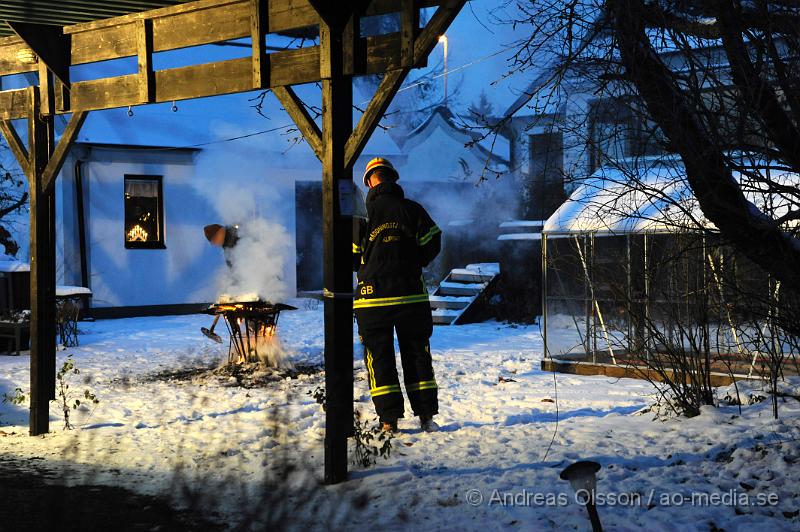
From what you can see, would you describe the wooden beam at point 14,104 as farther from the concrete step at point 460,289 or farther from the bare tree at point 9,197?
the bare tree at point 9,197

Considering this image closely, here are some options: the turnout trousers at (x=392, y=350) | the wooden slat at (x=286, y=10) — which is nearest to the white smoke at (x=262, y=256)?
the wooden slat at (x=286, y=10)

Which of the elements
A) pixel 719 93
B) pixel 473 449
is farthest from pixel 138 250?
pixel 719 93

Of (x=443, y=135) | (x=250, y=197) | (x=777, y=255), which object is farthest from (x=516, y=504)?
(x=443, y=135)

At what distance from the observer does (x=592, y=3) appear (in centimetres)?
597

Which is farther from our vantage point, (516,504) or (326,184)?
(326,184)

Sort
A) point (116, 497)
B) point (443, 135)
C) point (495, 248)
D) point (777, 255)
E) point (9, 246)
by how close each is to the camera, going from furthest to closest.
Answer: point (443, 135), point (495, 248), point (9, 246), point (116, 497), point (777, 255)

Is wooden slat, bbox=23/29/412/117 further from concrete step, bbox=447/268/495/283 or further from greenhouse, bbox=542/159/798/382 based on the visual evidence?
concrete step, bbox=447/268/495/283

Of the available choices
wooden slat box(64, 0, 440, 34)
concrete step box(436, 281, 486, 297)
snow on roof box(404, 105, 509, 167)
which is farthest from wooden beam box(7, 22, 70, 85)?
snow on roof box(404, 105, 509, 167)

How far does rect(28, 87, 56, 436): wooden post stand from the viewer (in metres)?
8.24

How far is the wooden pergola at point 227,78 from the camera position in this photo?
6188 millimetres

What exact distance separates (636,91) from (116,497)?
A: 162 inches

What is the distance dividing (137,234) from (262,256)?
293 centimetres

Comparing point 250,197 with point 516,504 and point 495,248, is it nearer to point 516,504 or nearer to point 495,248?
point 495,248

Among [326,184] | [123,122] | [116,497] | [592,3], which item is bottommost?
[116,497]
